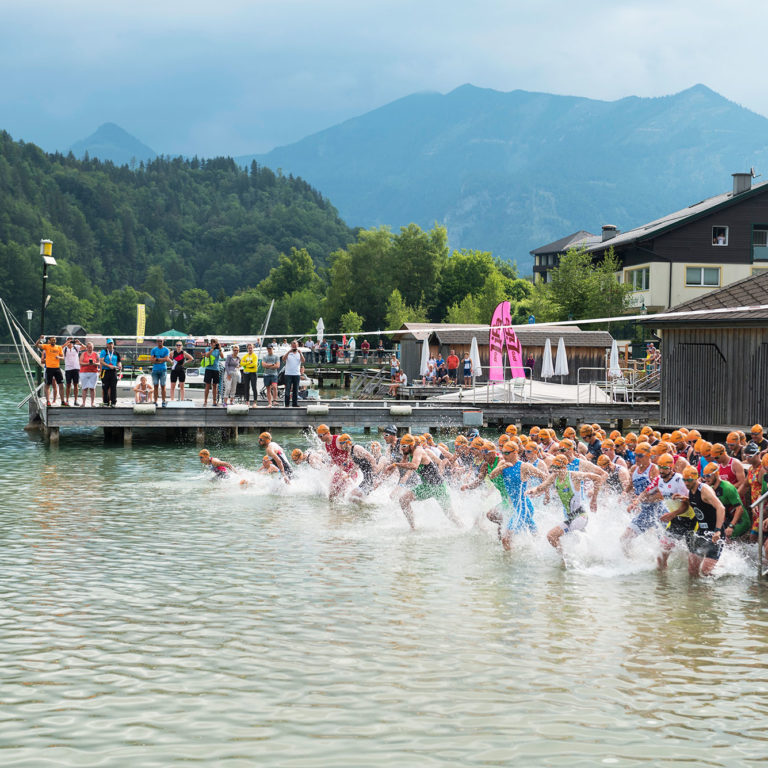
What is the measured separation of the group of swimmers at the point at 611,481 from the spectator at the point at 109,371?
1299cm

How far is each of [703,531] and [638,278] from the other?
5302 centimetres

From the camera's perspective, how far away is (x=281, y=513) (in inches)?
788

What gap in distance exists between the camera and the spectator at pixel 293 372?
101 feet

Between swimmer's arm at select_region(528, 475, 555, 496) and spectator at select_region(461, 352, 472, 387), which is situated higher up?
spectator at select_region(461, 352, 472, 387)

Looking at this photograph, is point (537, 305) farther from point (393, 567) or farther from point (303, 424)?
point (393, 567)

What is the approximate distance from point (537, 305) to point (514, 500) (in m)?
76.6

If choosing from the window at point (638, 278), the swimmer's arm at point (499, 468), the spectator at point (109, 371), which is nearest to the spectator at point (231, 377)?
the spectator at point (109, 371)

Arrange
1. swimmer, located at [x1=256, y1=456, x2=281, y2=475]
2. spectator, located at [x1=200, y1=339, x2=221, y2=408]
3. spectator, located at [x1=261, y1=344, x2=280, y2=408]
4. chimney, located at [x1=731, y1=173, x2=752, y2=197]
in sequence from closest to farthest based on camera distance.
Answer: swimmer, located at [x1=256, y1=456, x2=281, y2=475]
spectator, located at [x1=200, y1=339, x2=221, y2=408]
spectator, located at [x1=261, y1=344, x2=280, y2=408]
chimney, located at [x1=731, y1=173, x2=752, y2=197]

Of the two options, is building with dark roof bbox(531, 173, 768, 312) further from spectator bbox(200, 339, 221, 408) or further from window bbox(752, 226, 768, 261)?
spectator bbox(200, 339, 221, 408)

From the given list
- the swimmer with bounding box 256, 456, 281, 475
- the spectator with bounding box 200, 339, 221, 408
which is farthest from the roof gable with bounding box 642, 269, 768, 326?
the spectator with bounding box 200, 339, 221, 408

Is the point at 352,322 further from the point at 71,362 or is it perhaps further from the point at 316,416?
the point at 71,362

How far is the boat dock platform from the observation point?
31203 millimetres

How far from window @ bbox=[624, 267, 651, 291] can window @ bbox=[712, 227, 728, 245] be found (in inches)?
170

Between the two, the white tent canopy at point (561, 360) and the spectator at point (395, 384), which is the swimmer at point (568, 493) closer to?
the white tent canopy at point (561, 360)
